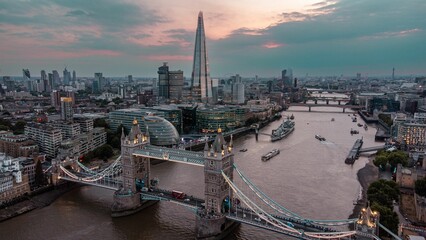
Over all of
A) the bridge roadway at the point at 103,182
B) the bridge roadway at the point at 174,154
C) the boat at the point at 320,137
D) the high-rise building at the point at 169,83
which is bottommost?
the boat at the point at 320,137

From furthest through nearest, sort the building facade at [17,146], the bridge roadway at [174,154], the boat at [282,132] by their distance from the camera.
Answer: the boat at [282,132] < the building facade at [17,146] < the bridge roadway at [174,154]

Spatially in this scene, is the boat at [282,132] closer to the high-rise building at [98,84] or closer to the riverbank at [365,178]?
the riverbank at [365,178]

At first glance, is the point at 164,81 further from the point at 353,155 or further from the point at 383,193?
the point at 383,193

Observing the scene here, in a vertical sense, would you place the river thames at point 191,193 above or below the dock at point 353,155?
below

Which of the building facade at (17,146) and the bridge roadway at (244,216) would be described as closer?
the bridge roadway at (244,216)

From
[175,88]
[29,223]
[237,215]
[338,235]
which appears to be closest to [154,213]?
[237,215]

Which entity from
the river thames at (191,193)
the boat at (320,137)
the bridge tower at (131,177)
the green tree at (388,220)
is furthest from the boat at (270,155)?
the green tree at (388,220)

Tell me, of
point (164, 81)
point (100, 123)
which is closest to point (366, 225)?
point (100, 123)

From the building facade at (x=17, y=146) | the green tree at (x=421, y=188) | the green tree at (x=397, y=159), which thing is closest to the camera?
the green tree at (x=421, y=188)
